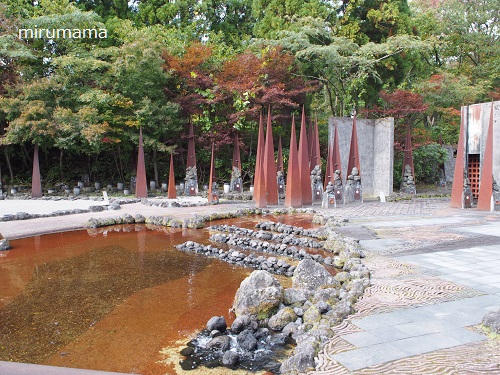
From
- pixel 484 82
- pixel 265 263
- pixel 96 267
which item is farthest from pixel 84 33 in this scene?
pixel 484 82

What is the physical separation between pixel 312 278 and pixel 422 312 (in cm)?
140

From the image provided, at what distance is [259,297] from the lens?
4.32 meters

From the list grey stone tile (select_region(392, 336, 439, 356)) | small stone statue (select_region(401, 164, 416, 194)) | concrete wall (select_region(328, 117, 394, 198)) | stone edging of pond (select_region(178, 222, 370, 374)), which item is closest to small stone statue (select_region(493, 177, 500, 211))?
concrete wall (select_region(328, 117, 394, 198))

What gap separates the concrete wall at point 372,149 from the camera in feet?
52.3

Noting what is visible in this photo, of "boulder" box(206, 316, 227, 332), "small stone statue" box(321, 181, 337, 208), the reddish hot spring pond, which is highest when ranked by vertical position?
"small stone statue" box(321, 181, 337, 208)

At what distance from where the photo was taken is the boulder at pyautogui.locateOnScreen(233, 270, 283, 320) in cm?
427

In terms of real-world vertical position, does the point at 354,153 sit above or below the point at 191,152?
below

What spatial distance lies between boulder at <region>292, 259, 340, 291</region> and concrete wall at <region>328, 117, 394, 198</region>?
36.0ft

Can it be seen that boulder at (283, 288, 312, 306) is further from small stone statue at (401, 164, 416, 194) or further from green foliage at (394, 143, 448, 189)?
green foliage at (394, 143, 448, 189)

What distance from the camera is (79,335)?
4047 millimetres

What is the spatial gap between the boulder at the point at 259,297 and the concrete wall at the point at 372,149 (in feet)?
38.5

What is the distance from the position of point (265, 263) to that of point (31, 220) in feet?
22.2

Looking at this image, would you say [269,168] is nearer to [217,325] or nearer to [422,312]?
[217,325]

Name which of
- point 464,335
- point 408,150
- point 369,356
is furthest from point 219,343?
point 408,150
